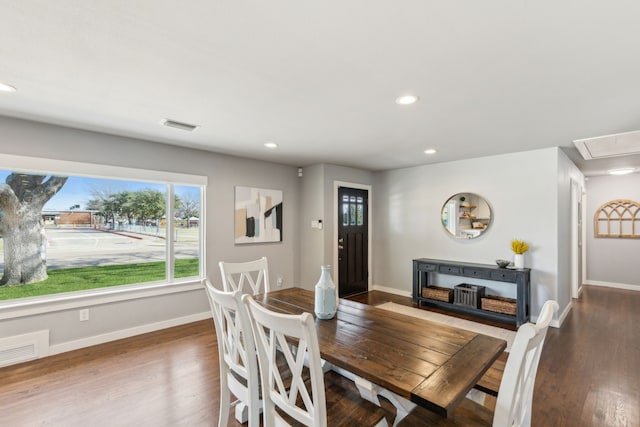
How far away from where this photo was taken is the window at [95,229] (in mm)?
2975

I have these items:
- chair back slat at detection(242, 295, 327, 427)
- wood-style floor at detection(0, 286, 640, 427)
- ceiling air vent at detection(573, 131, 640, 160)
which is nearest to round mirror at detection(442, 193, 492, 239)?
ceiling air vent at detection(573, 131, 640, 160)

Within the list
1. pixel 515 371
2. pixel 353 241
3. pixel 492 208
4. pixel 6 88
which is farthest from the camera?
pixel 353 241

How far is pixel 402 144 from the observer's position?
376 cm

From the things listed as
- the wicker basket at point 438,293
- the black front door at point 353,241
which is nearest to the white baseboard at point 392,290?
the black front door at point 353,241

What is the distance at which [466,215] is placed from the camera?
468 centimetres

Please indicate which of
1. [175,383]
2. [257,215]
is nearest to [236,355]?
[175,383]

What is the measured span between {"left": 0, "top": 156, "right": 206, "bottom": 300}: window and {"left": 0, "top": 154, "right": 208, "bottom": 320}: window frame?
13mm

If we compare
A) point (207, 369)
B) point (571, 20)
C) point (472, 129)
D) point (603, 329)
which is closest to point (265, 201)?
point (207, 369)

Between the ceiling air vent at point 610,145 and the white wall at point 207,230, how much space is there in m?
3.94

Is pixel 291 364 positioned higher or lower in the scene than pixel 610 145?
lower

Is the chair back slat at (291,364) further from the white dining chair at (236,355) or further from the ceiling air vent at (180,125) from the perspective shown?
A: the ceiling air vent at (180,125)

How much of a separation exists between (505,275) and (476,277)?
1.24ft

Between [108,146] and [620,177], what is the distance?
28.5 ft

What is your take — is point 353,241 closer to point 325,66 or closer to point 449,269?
point 449,269
